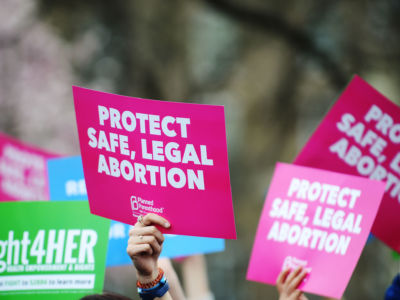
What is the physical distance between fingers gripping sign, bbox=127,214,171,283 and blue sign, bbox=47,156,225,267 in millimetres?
789

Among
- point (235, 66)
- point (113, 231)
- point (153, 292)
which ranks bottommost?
point (153, 292)

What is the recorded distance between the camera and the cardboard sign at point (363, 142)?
2.91 metres

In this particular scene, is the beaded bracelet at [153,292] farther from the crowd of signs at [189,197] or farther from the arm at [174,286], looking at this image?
the arm at [174,286]

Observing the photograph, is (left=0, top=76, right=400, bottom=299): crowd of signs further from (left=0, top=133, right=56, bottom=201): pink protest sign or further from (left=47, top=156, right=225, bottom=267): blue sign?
(left=0, top=133, right=56, bottom=201): pink protest sign

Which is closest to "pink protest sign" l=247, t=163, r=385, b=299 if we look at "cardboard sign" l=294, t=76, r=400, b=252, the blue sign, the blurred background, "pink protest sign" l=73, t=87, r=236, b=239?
"cardboard sign" l=294, t=76, r=400, b=252

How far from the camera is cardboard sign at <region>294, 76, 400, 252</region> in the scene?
2910 millimetres

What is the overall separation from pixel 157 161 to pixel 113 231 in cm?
87

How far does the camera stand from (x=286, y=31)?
382 inches

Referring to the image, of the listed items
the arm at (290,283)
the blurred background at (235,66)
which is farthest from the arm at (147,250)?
the blurred background at (235,66)

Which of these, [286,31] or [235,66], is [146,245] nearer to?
[286,31]

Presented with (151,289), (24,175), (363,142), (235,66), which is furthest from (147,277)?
(235,66)

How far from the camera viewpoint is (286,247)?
2641 mm

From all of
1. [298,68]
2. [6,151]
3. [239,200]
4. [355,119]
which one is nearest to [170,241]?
[355,119]

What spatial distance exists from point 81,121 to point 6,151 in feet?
5.01
